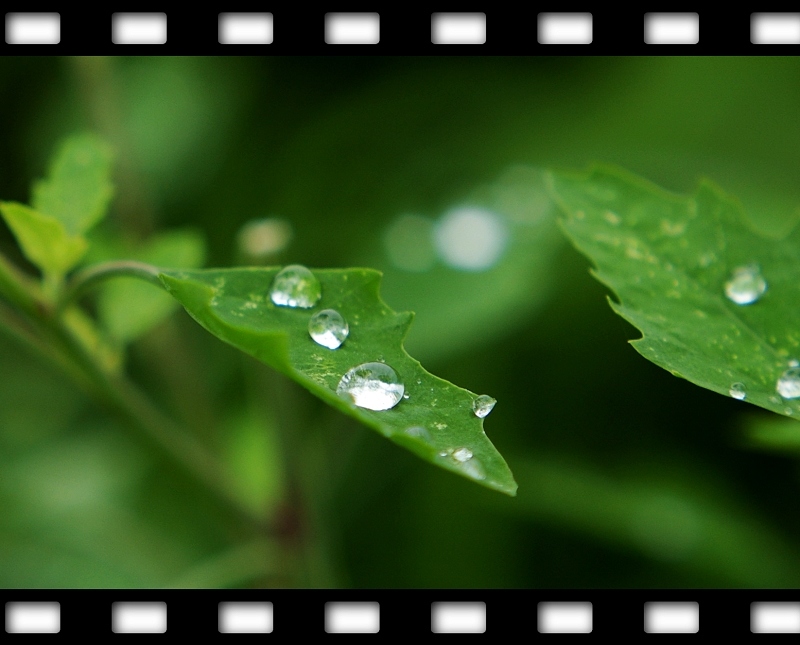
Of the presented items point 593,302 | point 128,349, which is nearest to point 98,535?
point 128,349

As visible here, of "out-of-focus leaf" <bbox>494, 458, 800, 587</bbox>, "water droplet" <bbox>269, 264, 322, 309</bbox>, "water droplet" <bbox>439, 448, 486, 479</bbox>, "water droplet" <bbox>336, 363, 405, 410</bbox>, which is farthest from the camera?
"out-of-focus leaf" <bbox>494, 458, 800, 587</bbox>

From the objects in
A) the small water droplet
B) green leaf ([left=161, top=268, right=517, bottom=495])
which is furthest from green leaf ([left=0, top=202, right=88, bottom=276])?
the small water droplet

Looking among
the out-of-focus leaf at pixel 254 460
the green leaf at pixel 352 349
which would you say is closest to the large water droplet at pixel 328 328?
the green leaf at pixel 352 349

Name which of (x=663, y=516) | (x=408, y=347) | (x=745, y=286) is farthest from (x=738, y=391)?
(x=408, y=347)

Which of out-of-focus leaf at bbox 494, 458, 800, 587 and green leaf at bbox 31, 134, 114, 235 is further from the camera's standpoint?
out-of-focus leaf at bbox 494, 458, 800, 587

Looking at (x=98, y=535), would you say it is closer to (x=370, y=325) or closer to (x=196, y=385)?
(x=196, y=385)

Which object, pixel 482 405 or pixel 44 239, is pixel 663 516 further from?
pixel 44 239

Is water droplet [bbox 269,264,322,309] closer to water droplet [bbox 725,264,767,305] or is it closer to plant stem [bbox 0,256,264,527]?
plant stem [bbox 0,256,264,527]
